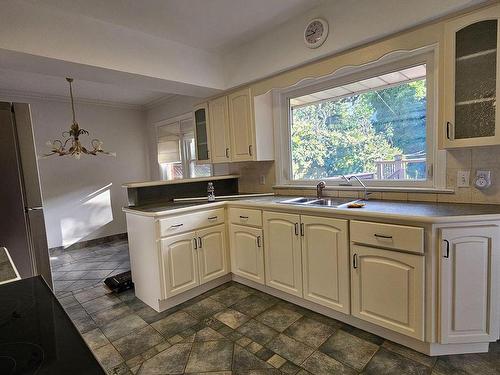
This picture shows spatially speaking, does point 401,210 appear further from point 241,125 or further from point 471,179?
point 241,125

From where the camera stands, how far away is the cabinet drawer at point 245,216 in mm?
2545

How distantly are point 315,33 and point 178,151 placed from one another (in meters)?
3.11

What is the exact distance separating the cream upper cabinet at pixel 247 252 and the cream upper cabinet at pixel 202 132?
1.23 metres

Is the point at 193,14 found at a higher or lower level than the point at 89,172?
higher

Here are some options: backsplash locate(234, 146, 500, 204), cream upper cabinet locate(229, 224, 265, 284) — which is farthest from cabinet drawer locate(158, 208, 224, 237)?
backsplash locate(234, 146, 500, 204)

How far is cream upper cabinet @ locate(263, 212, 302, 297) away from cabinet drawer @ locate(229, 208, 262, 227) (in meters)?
0.08

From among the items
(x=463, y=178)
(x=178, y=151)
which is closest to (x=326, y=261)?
(x=463, y=178)

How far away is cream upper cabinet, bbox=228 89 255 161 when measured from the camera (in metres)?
2.98

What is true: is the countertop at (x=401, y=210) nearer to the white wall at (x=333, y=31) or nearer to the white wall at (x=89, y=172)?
the white wall at (x=333, y=31)

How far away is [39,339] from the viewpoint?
2.42 feet

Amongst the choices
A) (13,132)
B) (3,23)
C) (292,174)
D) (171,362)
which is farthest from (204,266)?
(3,23)

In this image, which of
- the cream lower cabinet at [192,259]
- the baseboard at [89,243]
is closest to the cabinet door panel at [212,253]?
the cream lower cabinet at [192,259]

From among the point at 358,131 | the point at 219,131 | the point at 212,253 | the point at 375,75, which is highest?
the point at 375,75

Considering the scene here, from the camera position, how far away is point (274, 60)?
2684 mm
